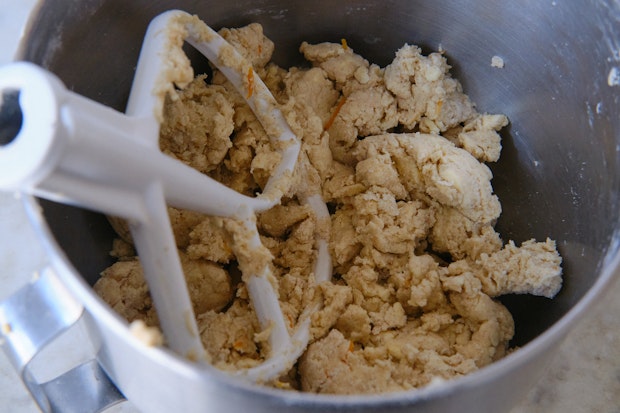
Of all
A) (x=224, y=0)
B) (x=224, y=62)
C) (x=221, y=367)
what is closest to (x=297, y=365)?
(x=221, y=367)

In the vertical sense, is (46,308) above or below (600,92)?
below

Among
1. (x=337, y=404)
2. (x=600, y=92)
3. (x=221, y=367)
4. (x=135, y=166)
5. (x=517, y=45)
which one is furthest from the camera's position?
(x=517, y=45)

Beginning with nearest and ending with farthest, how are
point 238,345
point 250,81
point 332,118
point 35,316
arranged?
point 35,316 < point 238,345 < point 250,81 < point 332,118

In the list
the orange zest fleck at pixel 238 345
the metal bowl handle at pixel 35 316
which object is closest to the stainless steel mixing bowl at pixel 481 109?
the metal bowl handle at pixel 35 316

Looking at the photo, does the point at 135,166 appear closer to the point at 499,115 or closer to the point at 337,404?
the point at 337,404

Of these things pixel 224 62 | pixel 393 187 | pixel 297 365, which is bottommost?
pixel 297 365

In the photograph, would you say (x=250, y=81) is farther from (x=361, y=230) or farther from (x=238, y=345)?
(x=238, y=345)

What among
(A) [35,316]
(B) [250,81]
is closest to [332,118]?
(B) [250,81]

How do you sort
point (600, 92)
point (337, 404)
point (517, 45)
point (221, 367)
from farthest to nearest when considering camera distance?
point (517, 45) < point (600, 92) < point (221, 367) < point (337, 404)

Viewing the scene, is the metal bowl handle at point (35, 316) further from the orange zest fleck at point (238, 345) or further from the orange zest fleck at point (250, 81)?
the orange zest fleck at point (250, 81)
